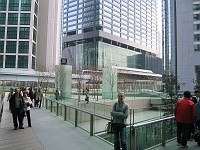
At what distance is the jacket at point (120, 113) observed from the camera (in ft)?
19.2

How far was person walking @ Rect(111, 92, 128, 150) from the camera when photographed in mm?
5894

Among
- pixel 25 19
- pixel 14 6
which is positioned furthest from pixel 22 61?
pixel 14 6

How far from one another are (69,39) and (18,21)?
140ft

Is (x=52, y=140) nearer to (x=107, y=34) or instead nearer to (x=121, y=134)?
(x=121, y=134)

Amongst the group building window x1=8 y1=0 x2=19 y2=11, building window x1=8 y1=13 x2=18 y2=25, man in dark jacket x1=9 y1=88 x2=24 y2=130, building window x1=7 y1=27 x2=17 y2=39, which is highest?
building window x1=8 y1=0 x2=19 y2=11

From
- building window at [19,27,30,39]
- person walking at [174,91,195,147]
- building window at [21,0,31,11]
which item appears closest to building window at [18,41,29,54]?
building window at [19,27,30,39]

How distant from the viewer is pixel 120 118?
592 cm

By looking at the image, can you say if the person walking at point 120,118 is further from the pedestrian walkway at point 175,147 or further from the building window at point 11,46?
the building window at point 11,46

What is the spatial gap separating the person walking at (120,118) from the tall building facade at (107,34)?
83.4 meters

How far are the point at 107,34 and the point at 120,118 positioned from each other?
104m

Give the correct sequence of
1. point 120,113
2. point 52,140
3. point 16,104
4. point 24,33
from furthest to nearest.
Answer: point 24,33
point 16,104
point 52,140
point 120,113

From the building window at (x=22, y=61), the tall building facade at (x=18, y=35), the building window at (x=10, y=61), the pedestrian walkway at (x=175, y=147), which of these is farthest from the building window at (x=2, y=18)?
the pedestrian walkway at (x=175, y=147)

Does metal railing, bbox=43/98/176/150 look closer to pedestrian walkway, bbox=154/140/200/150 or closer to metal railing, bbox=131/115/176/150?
metal railing, bbox=131/115/176/150

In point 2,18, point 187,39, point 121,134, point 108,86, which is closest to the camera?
point 121,134
